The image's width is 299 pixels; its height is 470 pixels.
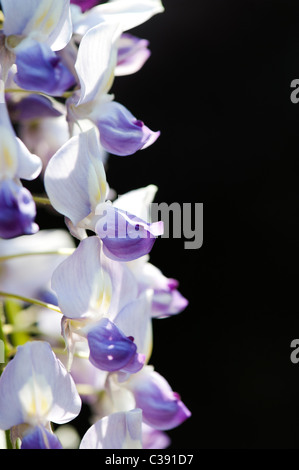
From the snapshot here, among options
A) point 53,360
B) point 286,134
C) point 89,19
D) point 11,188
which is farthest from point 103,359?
point 286,134

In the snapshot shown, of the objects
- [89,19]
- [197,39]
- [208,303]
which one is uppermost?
[197,39]

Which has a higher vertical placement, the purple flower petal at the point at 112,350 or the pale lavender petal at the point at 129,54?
the pale lavender petal at the point at 129,54

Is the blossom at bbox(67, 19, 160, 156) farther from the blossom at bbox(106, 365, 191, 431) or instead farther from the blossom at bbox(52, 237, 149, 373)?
the blossom at bbox(106, 365, 191, 431)

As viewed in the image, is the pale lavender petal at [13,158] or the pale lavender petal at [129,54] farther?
the pale lavender petal at [129,54]

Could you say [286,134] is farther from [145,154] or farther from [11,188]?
[11,188]

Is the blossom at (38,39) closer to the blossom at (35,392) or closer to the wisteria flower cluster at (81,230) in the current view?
the wisteria flower cluster at (81,230)

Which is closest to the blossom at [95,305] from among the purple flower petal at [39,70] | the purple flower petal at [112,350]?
the purple flower petal at [112,350]
